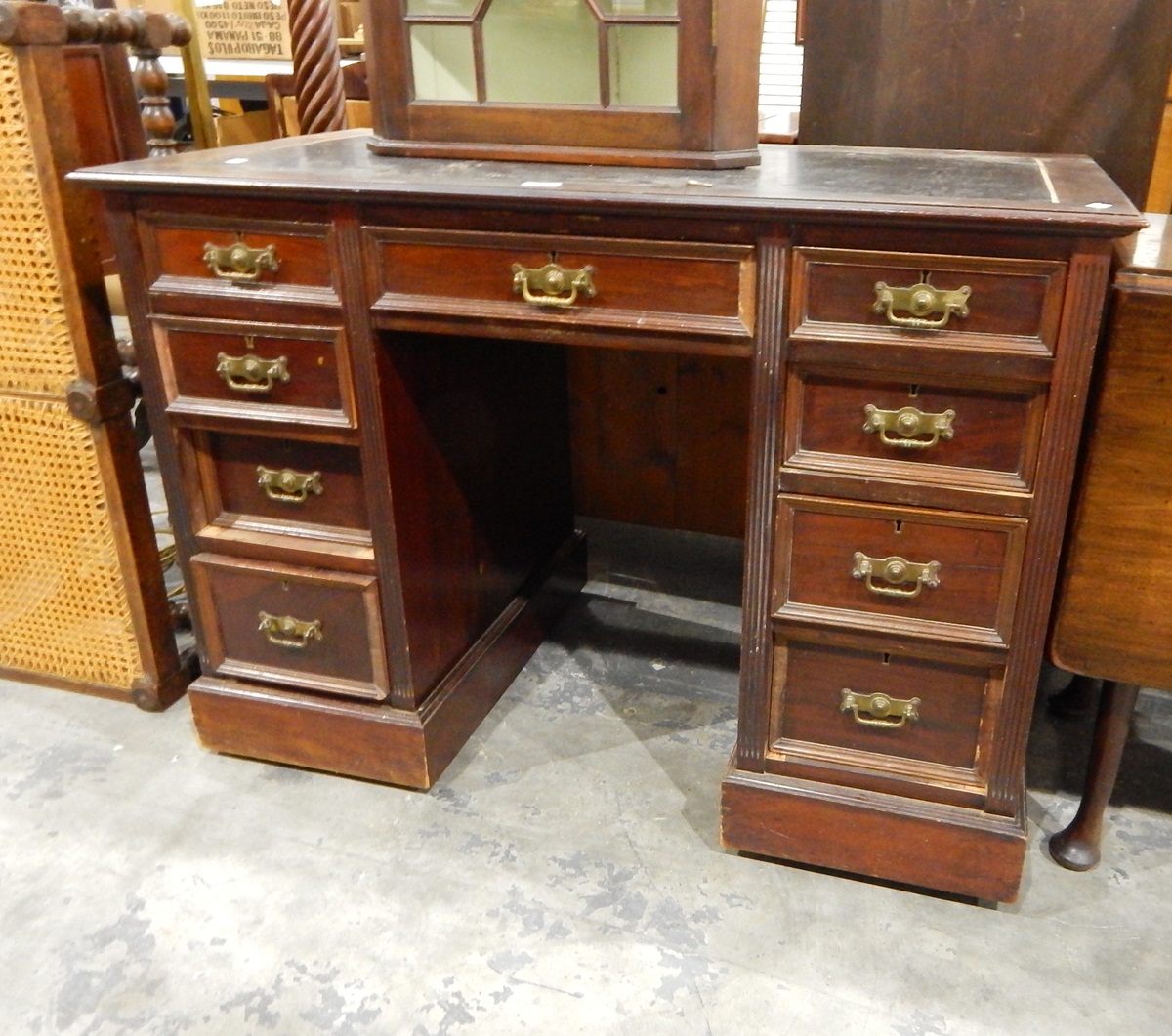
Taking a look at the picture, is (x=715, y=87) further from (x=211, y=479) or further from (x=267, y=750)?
Result: (x=267, y=750)

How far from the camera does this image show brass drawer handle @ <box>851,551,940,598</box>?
1296mm

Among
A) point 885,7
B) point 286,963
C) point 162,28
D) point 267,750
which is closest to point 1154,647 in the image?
point 885,7

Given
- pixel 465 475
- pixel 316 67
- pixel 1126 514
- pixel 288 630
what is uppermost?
pixel 316 67

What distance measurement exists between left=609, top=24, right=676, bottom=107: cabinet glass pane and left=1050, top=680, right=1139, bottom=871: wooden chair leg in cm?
98

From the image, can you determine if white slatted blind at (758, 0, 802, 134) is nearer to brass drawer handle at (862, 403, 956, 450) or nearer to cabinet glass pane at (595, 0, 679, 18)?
cabinet glass pane at (595, 0, 679, 18)

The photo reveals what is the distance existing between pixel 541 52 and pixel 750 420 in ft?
1.89

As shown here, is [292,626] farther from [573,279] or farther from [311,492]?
[573,279]

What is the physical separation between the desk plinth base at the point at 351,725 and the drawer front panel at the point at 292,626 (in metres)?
0.03

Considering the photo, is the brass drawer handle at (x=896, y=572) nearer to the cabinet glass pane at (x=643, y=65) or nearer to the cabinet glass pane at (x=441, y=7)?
the cabinet glass pane at (x=643, y=65)

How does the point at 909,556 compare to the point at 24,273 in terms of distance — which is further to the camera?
the point at 24,273

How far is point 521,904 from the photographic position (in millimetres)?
1445

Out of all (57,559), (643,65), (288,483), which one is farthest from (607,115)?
(57,559)

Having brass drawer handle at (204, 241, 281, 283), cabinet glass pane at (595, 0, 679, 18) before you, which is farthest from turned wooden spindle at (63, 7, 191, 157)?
cabinet glass pane at (595, 0, 679, 18)

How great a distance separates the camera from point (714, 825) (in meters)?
1.59
